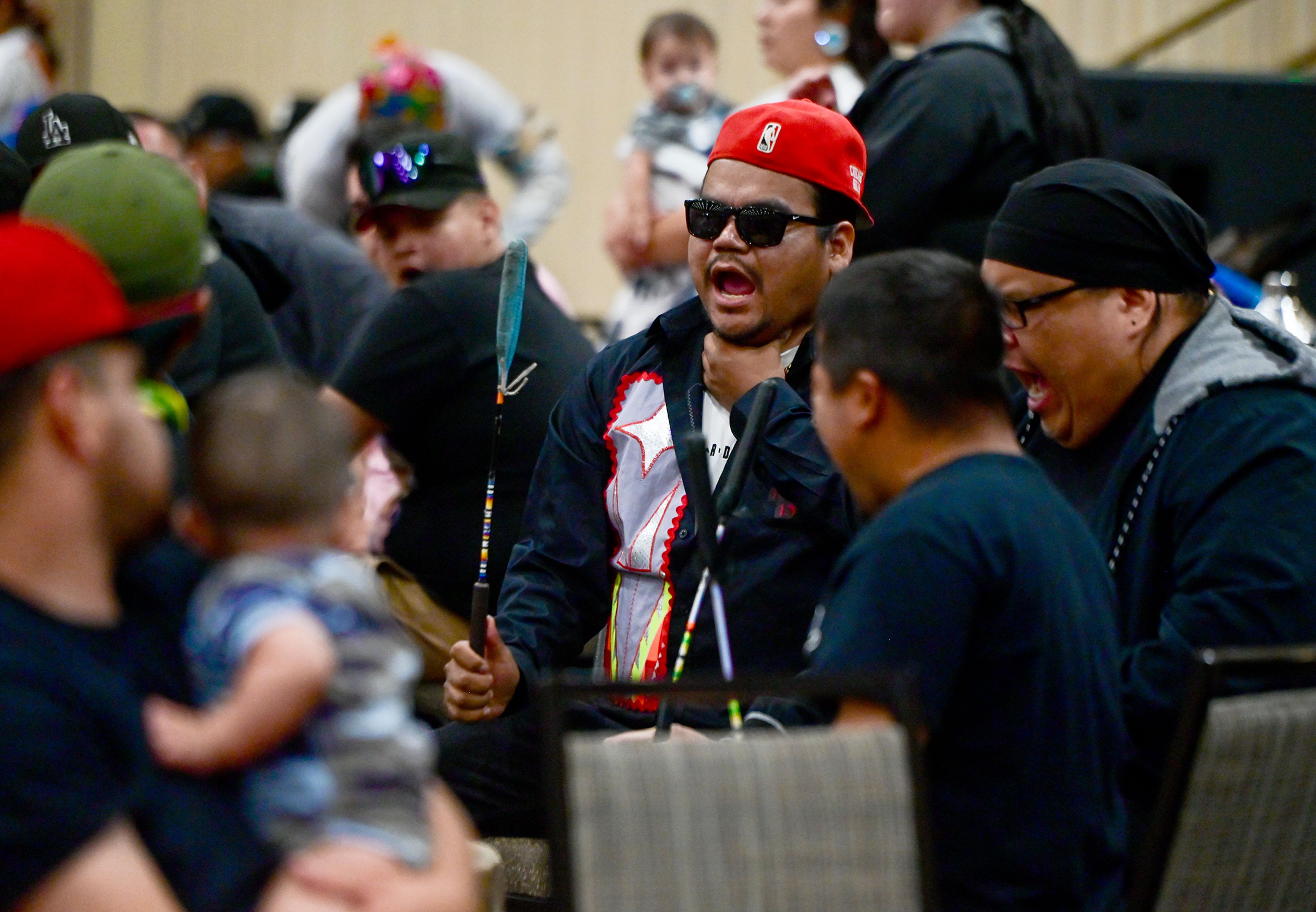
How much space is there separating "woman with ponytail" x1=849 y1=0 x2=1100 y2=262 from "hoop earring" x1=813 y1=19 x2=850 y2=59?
1.91ft

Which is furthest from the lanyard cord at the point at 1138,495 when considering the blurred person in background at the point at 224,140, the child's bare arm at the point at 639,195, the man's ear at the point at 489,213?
the blurred person in background at the point at 224,140

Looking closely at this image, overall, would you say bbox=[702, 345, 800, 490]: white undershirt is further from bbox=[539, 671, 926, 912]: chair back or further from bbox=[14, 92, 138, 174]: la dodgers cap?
bbox=[14, 92, 138, 174]: la dodgers cap

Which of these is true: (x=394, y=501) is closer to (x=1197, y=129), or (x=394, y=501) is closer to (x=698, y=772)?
(x=698, y=772)

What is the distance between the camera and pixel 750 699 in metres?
2.21

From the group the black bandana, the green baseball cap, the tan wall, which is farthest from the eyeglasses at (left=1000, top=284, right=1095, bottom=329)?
the tan wall

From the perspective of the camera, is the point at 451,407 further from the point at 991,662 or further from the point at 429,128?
the point at 429,128

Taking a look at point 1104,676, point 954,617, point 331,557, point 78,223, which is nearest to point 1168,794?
point 1104,676

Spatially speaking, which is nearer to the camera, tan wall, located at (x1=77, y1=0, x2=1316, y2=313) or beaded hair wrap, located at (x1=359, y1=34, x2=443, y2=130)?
beaded hair wrap, located at (x1=359, y1=34, x2=443, y2=130)

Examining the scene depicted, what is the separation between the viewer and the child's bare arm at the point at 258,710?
4.27 ft

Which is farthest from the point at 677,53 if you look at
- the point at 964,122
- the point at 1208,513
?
the point at 1208,513

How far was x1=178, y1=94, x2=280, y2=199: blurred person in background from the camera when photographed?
19.4 feet

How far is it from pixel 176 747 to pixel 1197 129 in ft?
15.1

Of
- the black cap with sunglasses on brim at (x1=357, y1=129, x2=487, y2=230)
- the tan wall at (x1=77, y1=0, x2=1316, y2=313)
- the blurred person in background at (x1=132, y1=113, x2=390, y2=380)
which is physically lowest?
the tan wall at (x1=77, y1=0, x2=1316, y2=313)

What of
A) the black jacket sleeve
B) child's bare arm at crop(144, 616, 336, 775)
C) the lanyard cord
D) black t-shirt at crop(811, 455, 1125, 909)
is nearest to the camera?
child's bare arm at crop(144, 616, 336, 775)
